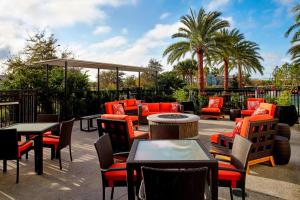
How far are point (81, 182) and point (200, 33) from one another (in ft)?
36.3

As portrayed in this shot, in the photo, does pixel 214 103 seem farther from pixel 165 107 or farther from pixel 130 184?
pixel 130 184

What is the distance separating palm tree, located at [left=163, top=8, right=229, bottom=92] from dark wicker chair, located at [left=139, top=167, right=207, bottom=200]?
11.4m

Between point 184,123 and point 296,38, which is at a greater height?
point 296,38

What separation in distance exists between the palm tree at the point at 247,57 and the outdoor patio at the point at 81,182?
13997 mm

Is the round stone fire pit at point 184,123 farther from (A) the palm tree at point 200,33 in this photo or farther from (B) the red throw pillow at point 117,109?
(A) the palm tree at point 200,33

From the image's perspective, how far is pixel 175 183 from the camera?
143cm

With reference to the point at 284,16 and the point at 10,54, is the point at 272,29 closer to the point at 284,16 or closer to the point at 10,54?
the point at 284,16

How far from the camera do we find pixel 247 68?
18391 millimetres

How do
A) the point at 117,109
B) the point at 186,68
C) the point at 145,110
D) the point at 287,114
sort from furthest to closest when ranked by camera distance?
the point at 186,68
the point at 145,110
the point at 287,114
the point at 117,109

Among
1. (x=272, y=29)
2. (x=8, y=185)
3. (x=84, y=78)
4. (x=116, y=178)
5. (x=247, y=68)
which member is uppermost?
(x=272, y=29)

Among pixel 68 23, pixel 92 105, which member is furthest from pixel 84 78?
pixel 68 23

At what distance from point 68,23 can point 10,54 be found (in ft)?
23.4

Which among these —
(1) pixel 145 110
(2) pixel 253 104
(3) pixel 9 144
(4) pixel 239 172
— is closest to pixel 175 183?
(4) pixel 239 172

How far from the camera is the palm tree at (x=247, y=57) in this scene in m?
16.8
